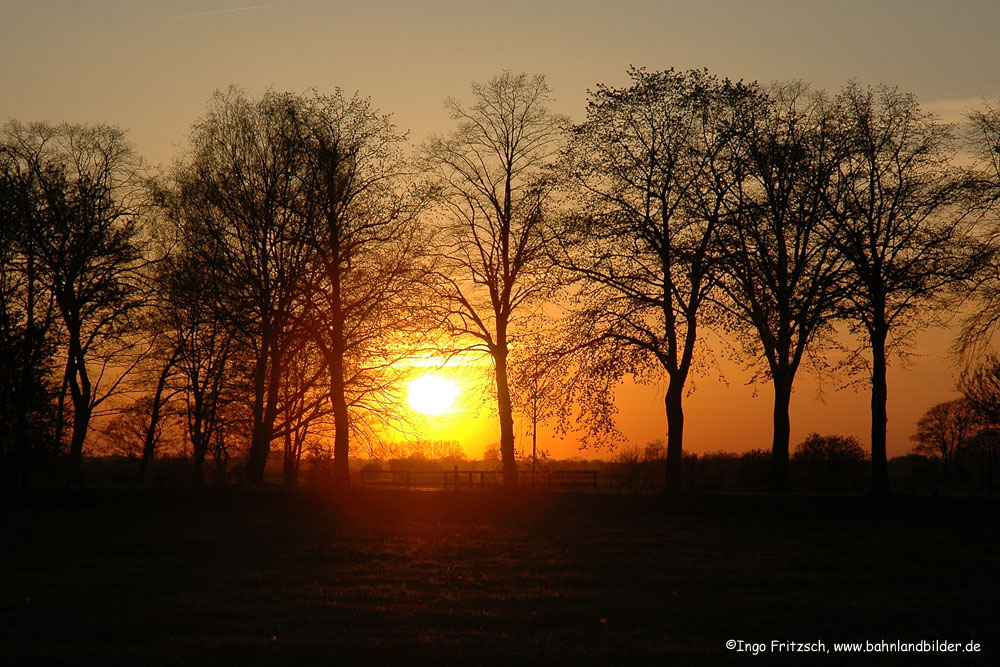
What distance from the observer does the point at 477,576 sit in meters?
17.3

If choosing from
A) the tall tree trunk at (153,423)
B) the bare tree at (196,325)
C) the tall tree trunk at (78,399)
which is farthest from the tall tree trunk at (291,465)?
the tall tree trunk at (78,399)

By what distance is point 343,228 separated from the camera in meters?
31.6

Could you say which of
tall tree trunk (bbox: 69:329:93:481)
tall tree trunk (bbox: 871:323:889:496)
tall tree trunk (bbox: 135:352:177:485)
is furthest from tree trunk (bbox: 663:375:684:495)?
tall tree trunk (bbox: 135:352:177:485)

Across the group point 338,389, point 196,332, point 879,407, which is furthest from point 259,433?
point 879,407

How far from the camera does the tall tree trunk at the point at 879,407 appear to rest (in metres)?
30.0

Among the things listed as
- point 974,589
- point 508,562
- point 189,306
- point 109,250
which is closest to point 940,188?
point 974,589

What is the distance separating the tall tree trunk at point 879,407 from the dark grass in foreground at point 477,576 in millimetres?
3060

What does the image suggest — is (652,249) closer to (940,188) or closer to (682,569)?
(940,188)

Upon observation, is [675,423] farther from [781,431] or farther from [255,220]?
[255,220]

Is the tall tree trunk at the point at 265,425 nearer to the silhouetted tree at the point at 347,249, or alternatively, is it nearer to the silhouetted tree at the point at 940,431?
the silhouetted tree at the point at 347,249

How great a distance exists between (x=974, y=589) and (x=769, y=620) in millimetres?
5059

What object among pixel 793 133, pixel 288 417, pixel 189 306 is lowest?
pixel 288 417

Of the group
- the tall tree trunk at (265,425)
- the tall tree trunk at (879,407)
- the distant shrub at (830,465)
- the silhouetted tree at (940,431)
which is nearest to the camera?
the tall tree trunk at (879,407)

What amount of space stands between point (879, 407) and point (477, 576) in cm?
1862
